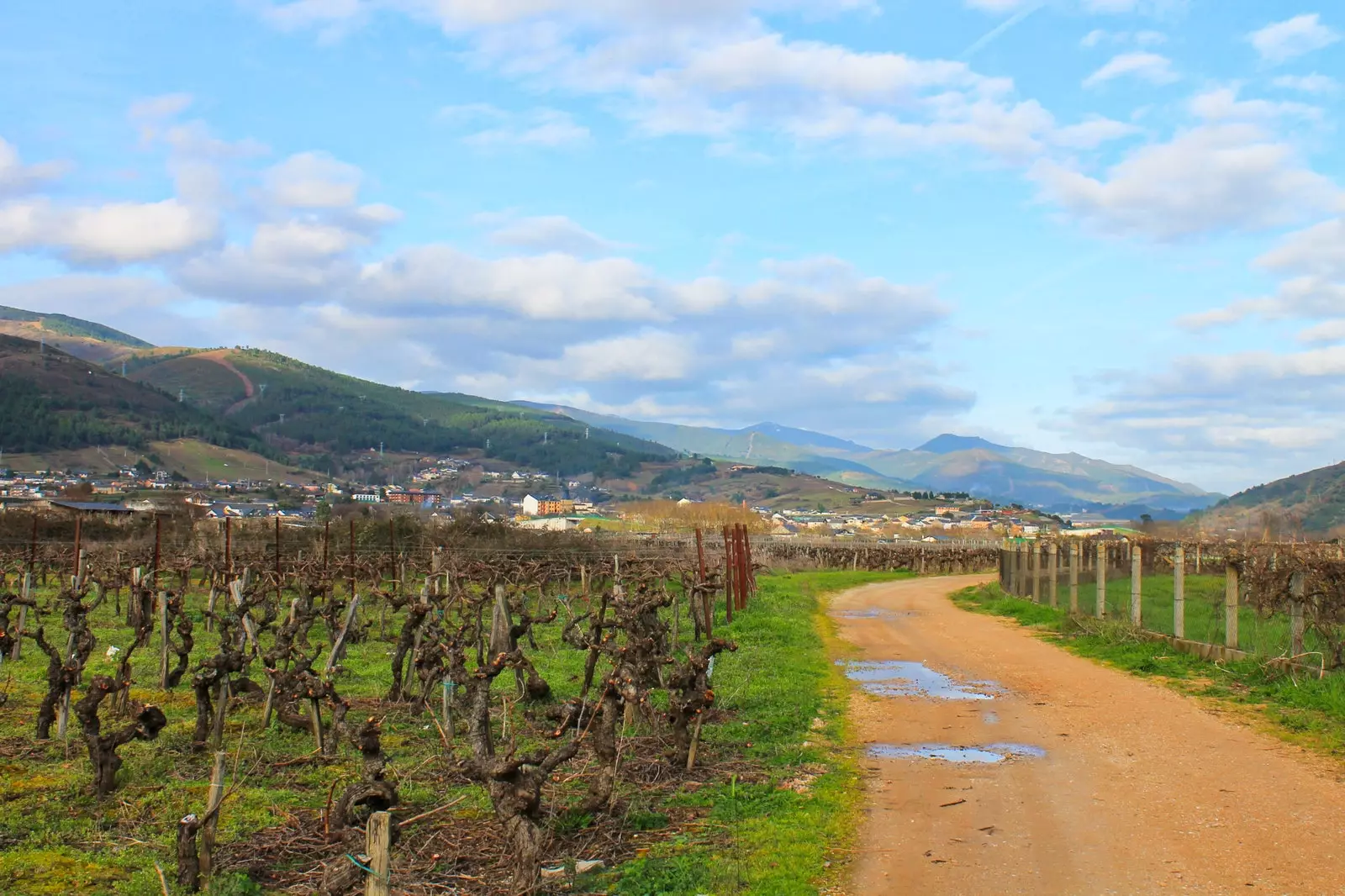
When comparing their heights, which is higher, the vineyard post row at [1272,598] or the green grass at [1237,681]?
the vineyard post row at [1272,598]

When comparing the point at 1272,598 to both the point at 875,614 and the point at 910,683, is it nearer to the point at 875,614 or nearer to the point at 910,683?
the point at 910,683

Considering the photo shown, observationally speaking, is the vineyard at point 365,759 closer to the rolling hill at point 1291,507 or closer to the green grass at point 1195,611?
the green grass at point 1195,611

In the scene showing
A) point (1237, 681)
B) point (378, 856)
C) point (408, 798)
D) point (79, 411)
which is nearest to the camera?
point (378, 856)

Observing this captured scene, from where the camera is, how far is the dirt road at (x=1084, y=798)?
6754 mm

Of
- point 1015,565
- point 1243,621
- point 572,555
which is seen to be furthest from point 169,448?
point 1243,621

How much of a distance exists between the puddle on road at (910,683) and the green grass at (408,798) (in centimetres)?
110

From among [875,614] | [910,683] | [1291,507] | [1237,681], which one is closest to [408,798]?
[910,683]

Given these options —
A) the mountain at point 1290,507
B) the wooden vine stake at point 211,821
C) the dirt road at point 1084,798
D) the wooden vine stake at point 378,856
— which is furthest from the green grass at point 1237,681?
the mountain at point 1290,507

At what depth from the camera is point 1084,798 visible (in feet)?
28.7

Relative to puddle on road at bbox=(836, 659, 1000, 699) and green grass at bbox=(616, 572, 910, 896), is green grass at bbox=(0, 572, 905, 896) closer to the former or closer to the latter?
green grass at bbox=(616, 572, 910, 896)

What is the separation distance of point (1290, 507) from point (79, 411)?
472ft

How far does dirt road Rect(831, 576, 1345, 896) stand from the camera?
6754mm

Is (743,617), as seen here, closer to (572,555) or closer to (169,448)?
(572,555)

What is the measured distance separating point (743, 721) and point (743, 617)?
41.7ft
